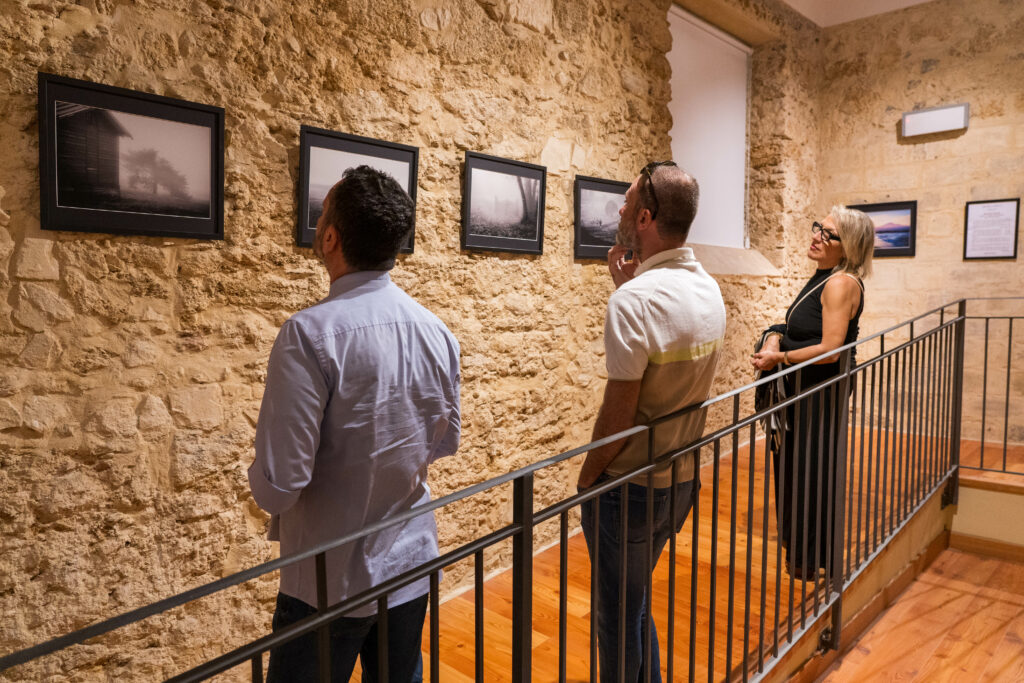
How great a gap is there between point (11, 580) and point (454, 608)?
1645 mm

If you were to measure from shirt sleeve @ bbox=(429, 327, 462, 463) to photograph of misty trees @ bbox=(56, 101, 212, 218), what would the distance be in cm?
110

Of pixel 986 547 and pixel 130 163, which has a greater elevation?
pixel 130 163

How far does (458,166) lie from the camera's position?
296cm

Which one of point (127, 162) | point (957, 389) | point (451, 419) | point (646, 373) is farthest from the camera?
point (957, 389)

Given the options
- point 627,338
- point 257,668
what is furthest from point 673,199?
point 257,668

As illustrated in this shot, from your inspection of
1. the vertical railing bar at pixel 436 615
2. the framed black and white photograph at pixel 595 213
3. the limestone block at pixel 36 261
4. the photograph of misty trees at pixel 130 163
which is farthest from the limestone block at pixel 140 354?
the framed black and white photograph at pixel 595 213

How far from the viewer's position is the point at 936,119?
562 centimetres

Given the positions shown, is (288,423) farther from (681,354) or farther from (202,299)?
(202,299)

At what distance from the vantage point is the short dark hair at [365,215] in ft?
4.54

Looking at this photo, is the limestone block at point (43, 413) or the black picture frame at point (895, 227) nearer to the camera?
the limestone block at point (43, 413)

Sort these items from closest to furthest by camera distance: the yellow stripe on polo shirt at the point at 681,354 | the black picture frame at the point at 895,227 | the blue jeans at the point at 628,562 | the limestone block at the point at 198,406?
1. the yellow stripe on polo shirt at the point at 681,354
2. the blue jeans at the point at 628,562
3. the limestone block at the point at 198,406
4. the black picture frame at the point at 895,227

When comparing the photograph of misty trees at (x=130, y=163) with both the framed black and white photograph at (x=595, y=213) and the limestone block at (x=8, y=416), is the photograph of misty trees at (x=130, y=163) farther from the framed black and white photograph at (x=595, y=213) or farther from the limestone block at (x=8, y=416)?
the framed black and white photograph at (x=595, y=213)

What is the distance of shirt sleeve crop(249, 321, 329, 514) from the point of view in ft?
4.14

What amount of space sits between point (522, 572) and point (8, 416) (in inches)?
56.0
